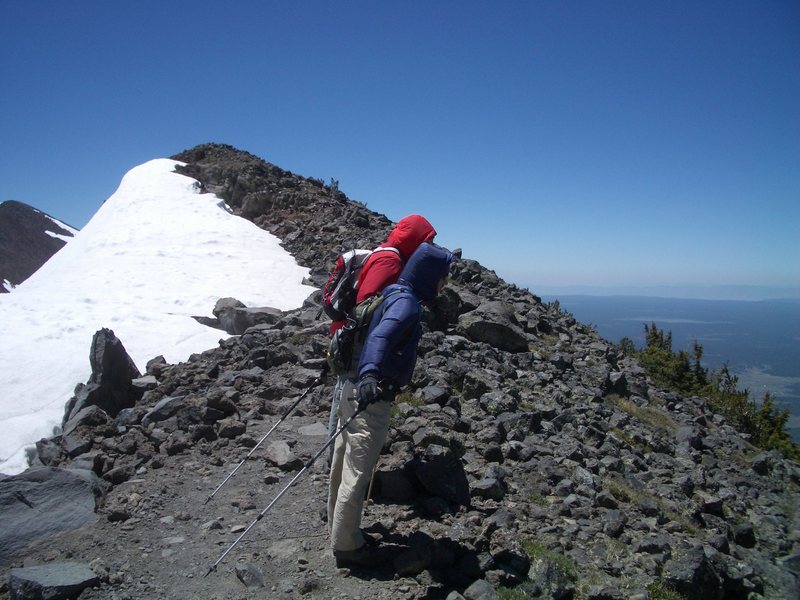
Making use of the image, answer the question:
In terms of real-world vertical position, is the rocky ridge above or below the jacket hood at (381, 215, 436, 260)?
below

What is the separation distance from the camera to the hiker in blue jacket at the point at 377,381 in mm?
4445

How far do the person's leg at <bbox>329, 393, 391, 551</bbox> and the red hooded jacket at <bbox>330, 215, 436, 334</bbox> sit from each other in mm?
1087

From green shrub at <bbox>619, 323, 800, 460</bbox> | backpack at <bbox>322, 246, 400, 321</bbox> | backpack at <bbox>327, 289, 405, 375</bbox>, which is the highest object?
backpack at <bbox>322, 246, 400, 321</bbox>

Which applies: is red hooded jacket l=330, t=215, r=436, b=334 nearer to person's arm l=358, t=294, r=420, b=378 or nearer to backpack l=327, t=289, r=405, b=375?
backpack l=327, t=289, r=405, b=375

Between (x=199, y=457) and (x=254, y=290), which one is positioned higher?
(x=254, y=290)

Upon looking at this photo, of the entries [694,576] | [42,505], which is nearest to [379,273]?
[694,576]

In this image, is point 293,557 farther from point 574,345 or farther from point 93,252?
point 93,252

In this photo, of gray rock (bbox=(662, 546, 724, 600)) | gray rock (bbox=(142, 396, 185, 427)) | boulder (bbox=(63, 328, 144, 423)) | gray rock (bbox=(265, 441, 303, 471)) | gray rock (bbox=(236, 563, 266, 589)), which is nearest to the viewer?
gray rock (bbox=(236, 563, 266, 589))

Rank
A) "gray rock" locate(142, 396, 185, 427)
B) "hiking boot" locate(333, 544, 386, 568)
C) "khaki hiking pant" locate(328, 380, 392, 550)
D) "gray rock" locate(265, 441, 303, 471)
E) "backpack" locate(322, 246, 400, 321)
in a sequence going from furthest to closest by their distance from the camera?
1. "gray rock" locate(142, 396, 185, 427)
2. "gray rock" locate(265, 441, 303, 471)
3. "backpack" locate(322, 246, 400, 321)
4. "hiking boot" locate(333, 544, 386, 568)
5. "khaki hiking pant" locate(328, 380, 392, 550)

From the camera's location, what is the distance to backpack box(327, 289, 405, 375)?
481cm

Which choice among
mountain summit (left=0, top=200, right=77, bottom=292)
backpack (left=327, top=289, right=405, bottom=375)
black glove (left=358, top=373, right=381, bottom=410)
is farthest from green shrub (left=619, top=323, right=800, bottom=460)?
mountain summit (left=0, top=200, right=77, bottom=292)

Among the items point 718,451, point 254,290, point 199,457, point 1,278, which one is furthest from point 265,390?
point 1,278

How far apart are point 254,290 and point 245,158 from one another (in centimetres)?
1644

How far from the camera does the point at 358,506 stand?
466 cm
